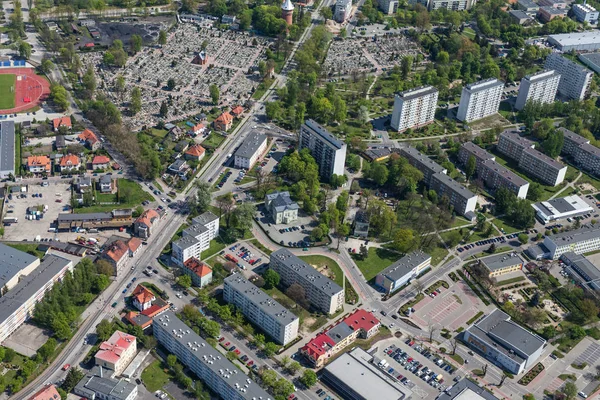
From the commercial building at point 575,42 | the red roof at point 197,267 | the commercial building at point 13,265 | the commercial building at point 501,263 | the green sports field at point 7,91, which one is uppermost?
the commercial building at point 575,42

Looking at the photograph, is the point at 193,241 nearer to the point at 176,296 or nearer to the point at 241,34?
the point at 176,296

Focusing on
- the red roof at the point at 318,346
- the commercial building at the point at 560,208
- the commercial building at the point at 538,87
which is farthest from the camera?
the commercial building at the point at 538,87

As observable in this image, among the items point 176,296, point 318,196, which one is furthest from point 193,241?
point 318,196

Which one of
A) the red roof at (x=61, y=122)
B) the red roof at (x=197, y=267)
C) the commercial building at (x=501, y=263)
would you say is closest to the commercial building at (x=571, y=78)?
the commercial building at (x=501, y=263)

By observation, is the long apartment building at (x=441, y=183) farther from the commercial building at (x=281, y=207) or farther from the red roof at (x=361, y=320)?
the red roof at (x=361, y=320)

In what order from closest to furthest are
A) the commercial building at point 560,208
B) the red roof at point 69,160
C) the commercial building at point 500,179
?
the commercial building at point 560,208 < the red roof at point 69,160 < the commercial building at point 500,179

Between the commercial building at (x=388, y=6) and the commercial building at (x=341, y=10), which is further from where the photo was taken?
the commercial building at (x=388, y=6)

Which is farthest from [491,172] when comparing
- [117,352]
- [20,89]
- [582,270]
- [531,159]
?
[20,89]
